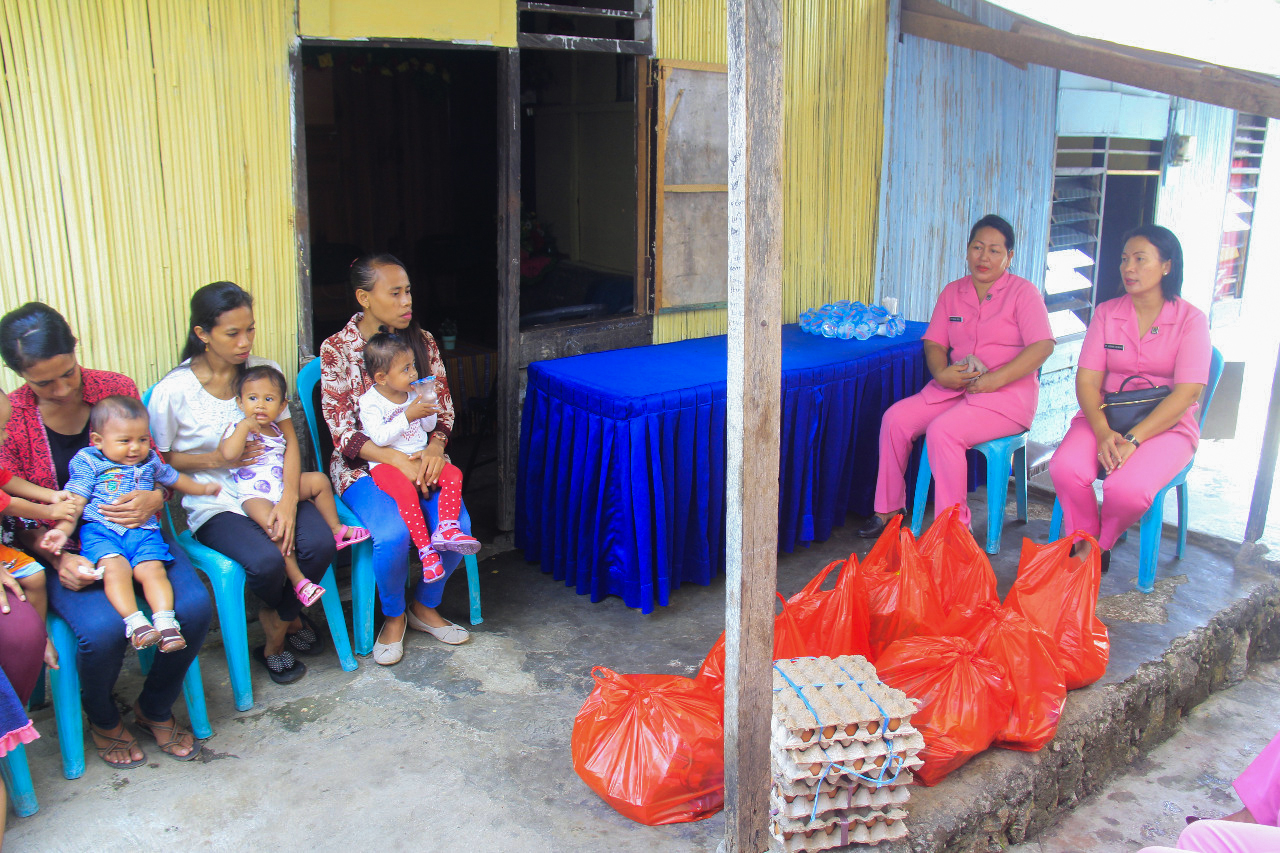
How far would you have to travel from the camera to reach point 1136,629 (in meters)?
3.45

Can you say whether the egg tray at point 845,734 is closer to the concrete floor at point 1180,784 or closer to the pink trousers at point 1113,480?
the concrete floor at point 1180,784

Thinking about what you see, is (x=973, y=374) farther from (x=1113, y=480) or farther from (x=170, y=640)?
(x=170, y=640)

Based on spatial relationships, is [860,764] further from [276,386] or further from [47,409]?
[47,409]

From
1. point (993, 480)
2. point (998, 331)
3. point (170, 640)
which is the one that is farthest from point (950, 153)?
point (170, 640)

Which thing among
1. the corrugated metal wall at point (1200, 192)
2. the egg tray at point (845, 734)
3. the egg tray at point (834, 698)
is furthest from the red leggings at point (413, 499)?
the corrugated metal wall at point (1200, 192)

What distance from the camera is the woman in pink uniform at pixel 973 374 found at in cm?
404

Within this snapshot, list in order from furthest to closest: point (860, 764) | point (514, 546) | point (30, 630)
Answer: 1. point (514, 546)
2. point (30, 630)
3. point (860, 764)

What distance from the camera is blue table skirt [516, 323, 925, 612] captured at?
11.5 ft

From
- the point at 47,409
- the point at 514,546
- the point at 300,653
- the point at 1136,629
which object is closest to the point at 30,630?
the point at 47,409

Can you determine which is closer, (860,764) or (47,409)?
(860,764)

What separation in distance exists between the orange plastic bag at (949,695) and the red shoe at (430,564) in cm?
155

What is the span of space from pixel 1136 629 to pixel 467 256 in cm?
548

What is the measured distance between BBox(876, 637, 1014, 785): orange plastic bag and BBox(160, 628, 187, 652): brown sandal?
1998 mm

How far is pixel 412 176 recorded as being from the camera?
770cm
